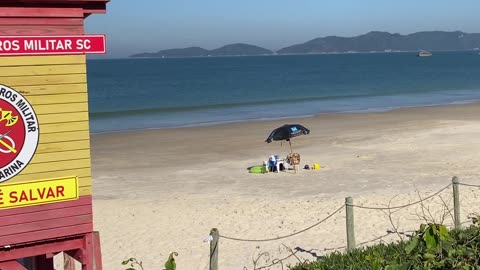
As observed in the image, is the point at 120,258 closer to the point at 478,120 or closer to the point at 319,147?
the point at 319,147

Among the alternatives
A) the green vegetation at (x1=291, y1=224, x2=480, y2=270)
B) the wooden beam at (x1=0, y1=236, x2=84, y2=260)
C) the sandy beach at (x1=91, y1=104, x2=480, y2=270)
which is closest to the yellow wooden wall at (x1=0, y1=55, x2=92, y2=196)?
the wooden beam at (x1=0, y1=236, x2=84, y2=260)

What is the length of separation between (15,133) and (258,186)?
418 inches

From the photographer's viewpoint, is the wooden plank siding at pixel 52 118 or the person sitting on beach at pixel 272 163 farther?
the person sitting on beach at pixel 272 163

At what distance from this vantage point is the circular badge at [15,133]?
5836 millimetres

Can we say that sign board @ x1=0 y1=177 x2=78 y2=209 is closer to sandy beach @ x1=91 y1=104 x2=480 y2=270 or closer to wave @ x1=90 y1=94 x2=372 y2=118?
sandy beach @ x1=91 y1=104 x2=480 y2=270

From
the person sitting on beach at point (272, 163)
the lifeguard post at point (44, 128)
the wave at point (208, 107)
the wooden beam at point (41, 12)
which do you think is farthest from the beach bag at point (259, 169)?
the wave at point (208, 107)

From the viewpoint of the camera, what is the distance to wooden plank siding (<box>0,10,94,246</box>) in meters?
5.90

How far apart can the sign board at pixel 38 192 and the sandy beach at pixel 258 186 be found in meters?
1.75

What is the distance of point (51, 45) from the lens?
19.7 feet

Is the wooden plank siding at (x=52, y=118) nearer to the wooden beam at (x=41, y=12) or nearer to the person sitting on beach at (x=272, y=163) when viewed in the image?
the wooden beam at (x=41, y=12)

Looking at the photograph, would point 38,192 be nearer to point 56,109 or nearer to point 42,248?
point 42,248

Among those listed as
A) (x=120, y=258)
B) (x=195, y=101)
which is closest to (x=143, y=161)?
(x=120, y=258)

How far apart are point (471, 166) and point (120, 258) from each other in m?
10.4

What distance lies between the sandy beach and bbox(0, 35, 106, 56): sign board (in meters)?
2.36
